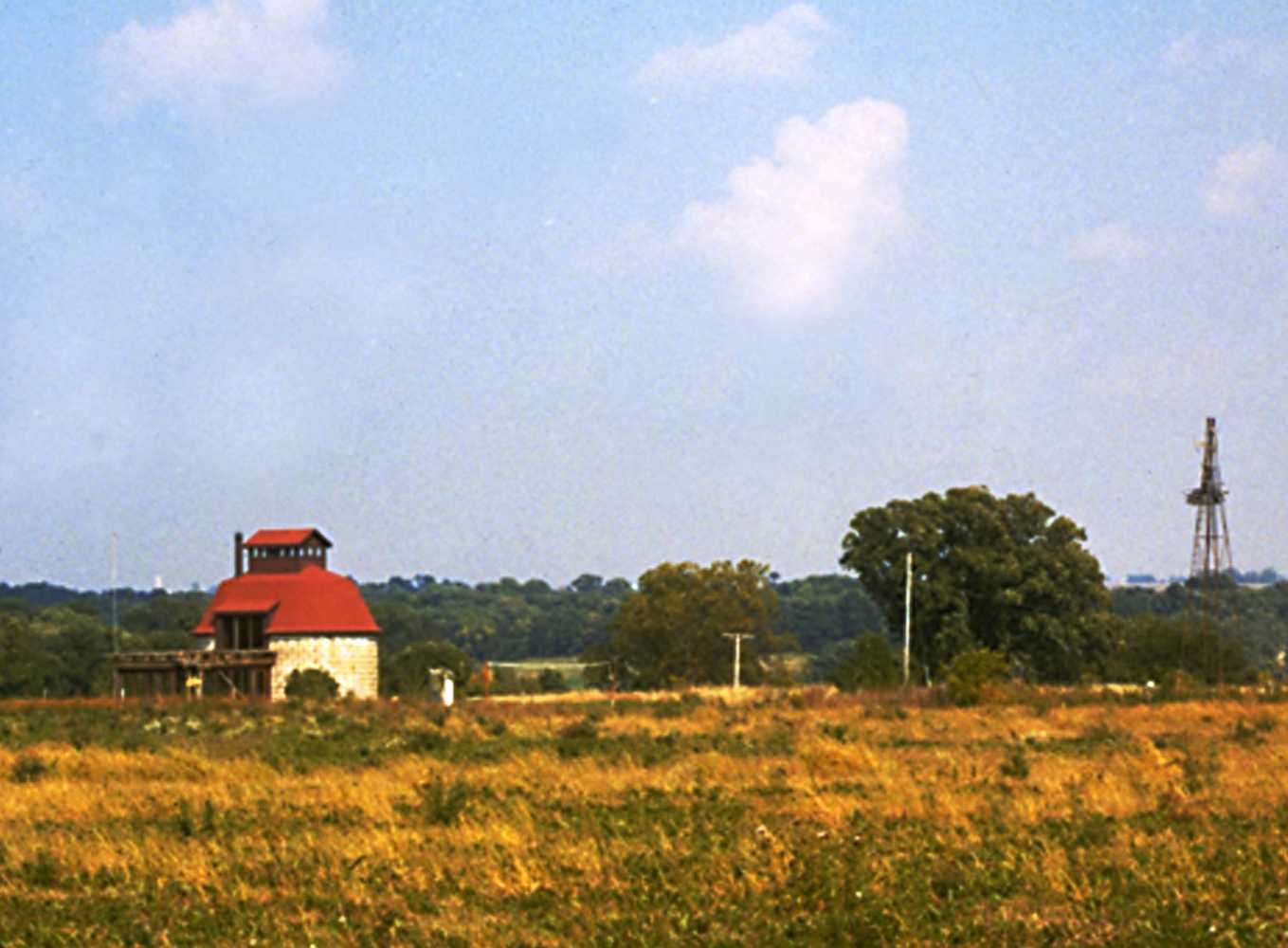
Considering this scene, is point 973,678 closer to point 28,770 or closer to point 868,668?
point 868,668

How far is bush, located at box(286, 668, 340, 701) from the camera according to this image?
8088 cm

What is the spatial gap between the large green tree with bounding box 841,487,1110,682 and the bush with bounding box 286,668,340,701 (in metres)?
29.2

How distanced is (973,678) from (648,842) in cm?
4188

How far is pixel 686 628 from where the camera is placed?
103 meters

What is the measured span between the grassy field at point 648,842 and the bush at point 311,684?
138 feet

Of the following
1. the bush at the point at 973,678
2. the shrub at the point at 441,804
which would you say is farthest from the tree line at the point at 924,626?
the shrub at the point at 441,804

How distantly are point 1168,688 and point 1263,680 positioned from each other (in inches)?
736

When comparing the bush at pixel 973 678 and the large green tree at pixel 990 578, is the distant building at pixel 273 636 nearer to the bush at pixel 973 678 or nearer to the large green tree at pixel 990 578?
Result: the large green tree at pixel 990 578

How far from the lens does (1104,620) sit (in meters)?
89.9

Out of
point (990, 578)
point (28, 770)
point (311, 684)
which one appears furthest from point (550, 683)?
point (28, 770)

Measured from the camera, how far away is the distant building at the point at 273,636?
81.8m

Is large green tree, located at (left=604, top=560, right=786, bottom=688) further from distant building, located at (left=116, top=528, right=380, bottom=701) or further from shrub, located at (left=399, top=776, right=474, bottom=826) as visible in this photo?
shrub, located at (left=399, top=776, right=474, bottom=826)

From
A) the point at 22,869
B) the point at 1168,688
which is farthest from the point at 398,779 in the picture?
the point at 1168,688

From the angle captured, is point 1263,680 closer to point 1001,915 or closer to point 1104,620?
point 1104,620
